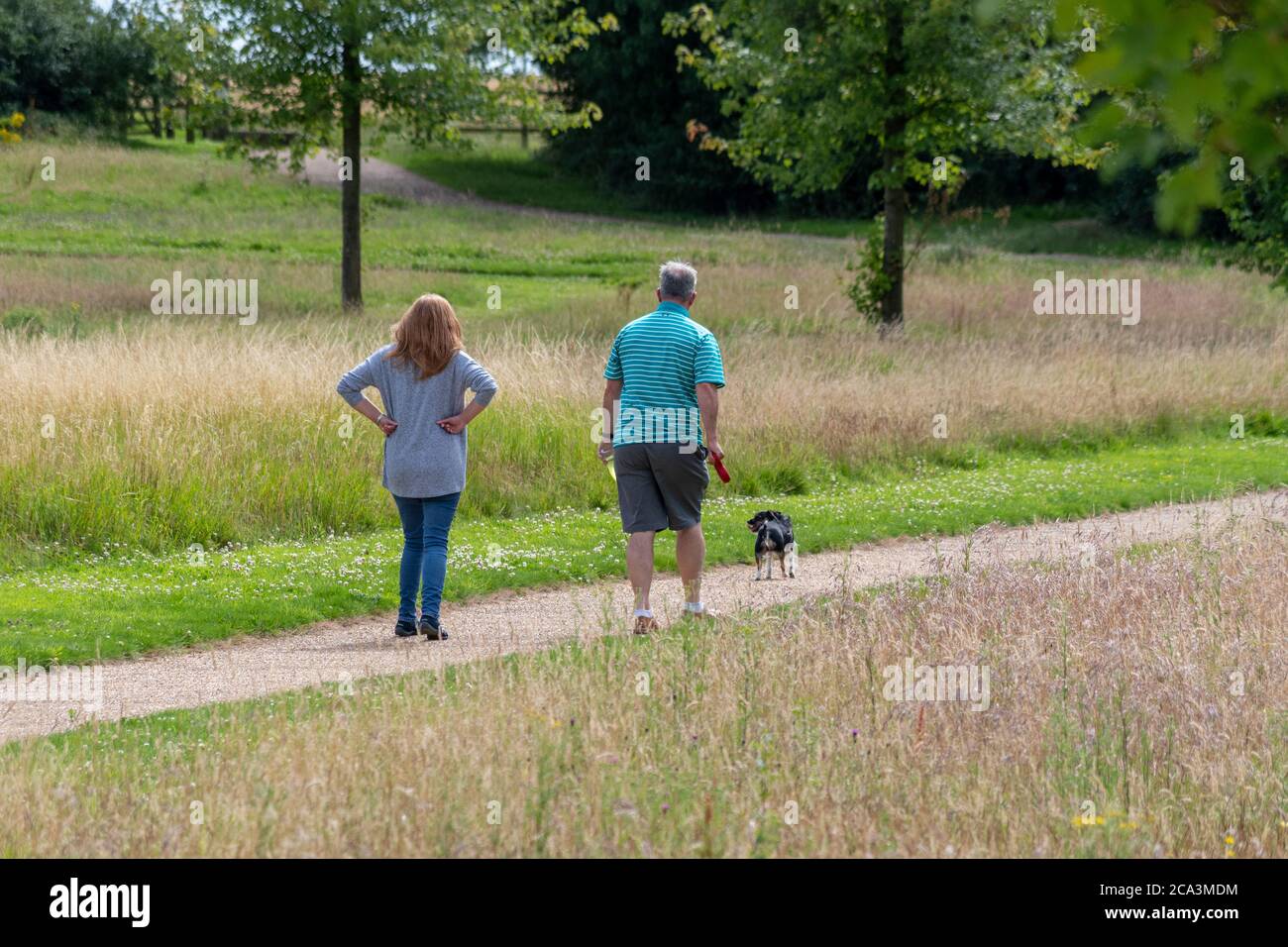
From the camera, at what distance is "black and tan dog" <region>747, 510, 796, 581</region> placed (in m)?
10.6

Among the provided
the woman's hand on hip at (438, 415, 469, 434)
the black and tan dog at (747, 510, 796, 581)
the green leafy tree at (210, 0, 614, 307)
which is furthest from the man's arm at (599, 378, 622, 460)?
the green leafy tree at (210, 0, 614, 307)

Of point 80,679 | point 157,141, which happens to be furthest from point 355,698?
point 157,141

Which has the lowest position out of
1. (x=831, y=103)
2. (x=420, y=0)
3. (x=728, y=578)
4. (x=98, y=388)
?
(x=728, y=578)

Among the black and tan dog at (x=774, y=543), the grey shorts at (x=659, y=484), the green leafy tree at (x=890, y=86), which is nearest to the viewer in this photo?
the grey shorts at (x=659, y=484)

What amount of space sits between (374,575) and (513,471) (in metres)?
3.17

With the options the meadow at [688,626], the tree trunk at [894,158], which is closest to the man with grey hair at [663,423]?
the meadow at [688,626]

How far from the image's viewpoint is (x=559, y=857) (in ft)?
17.0

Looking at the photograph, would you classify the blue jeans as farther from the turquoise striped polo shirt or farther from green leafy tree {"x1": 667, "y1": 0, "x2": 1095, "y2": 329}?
green leafy tree {"x1": 667, "y1": 0, "x2": 1095, "y2": 329}

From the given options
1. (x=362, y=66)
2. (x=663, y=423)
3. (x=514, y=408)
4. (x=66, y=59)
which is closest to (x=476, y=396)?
(x=663, y=423)

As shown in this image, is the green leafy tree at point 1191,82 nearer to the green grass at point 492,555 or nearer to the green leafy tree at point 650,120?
the green grass at point 492,555

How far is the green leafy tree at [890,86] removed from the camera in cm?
2180

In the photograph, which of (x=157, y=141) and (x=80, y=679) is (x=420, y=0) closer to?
Answer: (x=80, y=679)

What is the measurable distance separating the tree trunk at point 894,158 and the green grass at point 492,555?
8083mm

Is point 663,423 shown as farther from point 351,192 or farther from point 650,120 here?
point 650,120
